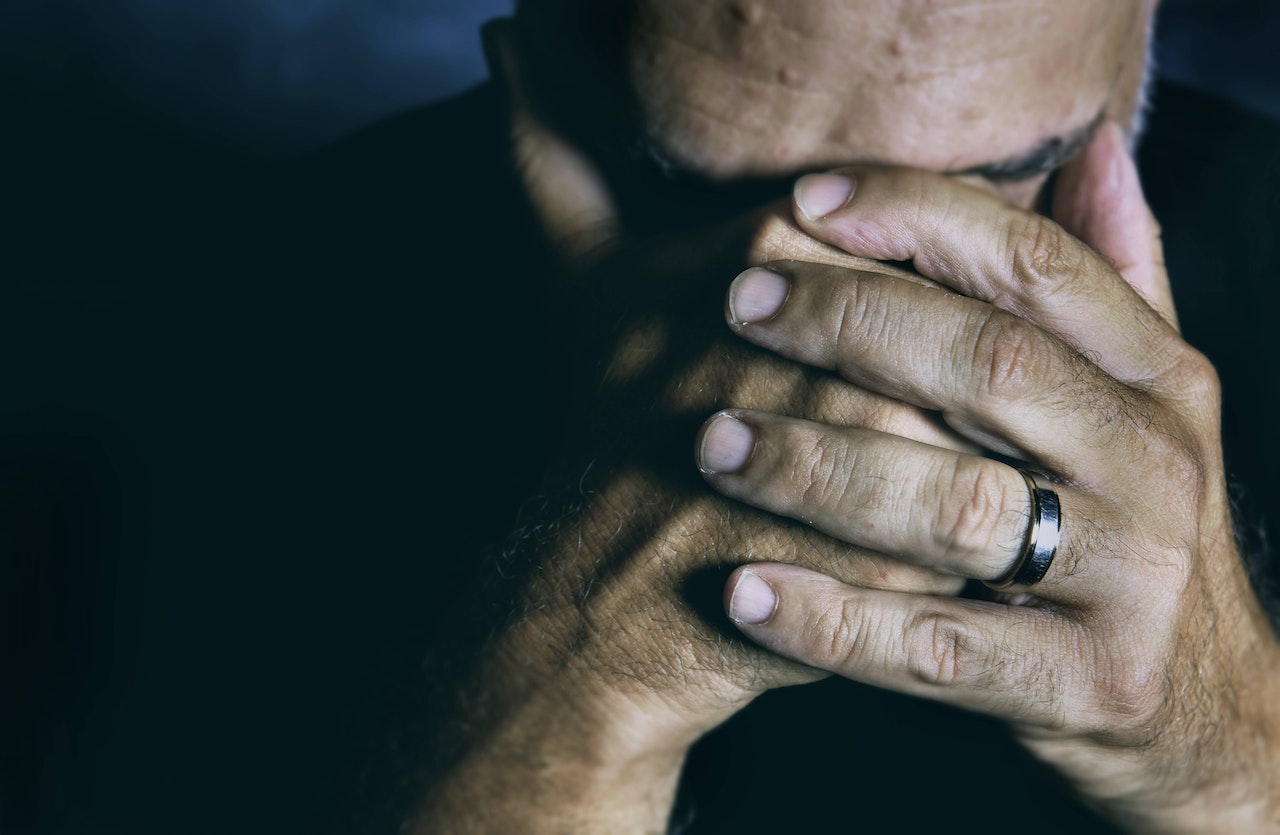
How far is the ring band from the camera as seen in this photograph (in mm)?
533

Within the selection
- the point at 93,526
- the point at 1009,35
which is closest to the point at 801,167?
the point at 1009,35

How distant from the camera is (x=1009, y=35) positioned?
2.06ft

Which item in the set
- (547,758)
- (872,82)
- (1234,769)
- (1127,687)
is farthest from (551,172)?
(1234,769)

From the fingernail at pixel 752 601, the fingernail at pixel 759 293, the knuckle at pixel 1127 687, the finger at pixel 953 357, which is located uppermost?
the fingernail at pixel 759 293

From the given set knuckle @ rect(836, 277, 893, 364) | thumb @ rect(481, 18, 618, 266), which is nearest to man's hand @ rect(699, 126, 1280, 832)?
knuckle @ rect(836, 277, 893, 364)

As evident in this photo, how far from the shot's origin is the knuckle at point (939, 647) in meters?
0.56

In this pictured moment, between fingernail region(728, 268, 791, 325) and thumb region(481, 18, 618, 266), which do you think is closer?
fingernail region(728, 268, 791, 325)

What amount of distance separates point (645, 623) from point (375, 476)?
40 centimetres

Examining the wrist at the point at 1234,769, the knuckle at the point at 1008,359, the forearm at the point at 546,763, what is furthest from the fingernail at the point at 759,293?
the wrist at the point at 1234,769

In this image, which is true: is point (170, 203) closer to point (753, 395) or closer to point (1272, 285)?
point (753, 395)

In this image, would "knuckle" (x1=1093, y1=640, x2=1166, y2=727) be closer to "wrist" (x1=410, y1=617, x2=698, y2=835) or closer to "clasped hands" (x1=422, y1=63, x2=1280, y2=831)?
"clasped hands" (x1=422, y1=63, x2=1280, y2=831)

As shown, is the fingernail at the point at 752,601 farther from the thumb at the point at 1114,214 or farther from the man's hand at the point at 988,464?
the thumb at the point at 1114,214

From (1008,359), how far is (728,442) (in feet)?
0.56

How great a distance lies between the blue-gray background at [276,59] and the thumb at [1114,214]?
0.42m
